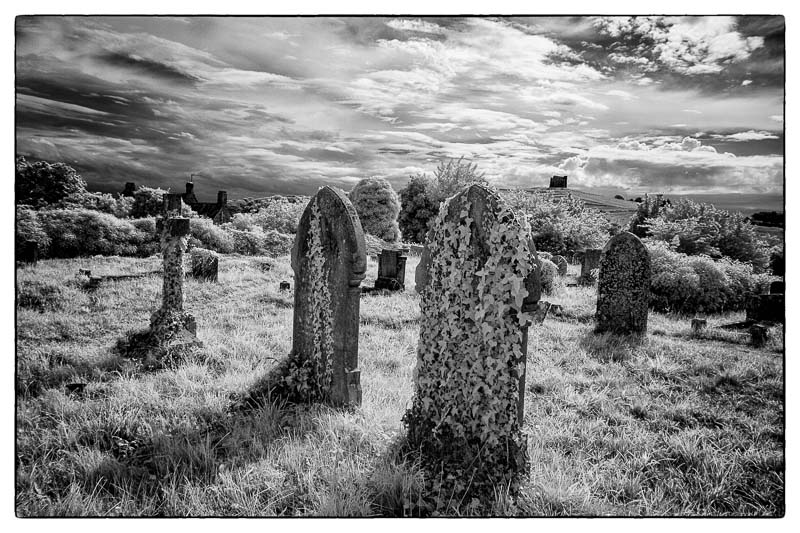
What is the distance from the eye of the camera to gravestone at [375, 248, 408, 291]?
12.0 metres

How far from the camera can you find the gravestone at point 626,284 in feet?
26.0

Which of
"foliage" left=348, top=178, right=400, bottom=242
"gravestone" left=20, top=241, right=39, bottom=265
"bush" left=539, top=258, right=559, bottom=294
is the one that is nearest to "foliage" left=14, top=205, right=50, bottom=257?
"gravestone" left=20, top=241, right=39, bottom=265

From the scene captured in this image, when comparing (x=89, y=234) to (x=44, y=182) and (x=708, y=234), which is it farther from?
(x=708, y=234)

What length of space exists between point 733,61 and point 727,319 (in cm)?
752

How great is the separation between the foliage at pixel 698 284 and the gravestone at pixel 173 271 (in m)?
9.99

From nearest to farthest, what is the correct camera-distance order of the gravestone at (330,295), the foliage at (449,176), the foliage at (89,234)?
the gravestone at (330,295)
the foliage at (89,234)
the foliage at (449,176)

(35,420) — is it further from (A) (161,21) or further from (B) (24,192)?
(B) (24,192)

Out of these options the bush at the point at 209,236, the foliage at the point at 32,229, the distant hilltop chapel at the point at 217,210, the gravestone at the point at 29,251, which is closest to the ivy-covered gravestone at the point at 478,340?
the gravestone at the point at 29,251

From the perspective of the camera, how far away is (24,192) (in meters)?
8.05

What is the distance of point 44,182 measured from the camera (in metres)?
7.18

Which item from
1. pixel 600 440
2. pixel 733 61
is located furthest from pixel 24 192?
pixel 733 61

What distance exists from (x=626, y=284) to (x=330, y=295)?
556cm

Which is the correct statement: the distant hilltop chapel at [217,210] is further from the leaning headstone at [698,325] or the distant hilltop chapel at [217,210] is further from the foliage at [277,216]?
the leaning headstone at [698,325]

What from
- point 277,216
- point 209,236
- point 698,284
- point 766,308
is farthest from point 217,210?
point 766,308
